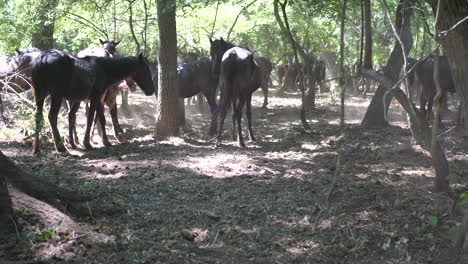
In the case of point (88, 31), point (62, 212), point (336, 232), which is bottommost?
point (336, 232)

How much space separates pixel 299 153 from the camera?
30.2 ft

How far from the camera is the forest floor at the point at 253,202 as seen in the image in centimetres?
441

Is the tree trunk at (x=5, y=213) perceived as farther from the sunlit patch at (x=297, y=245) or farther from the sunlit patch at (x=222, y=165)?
the sunlit patch at (x=222, y=165)

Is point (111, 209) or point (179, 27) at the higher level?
point (179, 27)

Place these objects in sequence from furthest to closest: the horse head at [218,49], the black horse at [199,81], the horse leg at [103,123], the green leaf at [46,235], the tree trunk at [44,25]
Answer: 1. the black horse at [199,81]
2. the tree trunk at [44,25]
3. the horse head at [218,49]
4. the horse leg at [103,123]
5. the green leaf at [46,235]

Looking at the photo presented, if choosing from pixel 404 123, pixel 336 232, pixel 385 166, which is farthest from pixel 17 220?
pixel 404 123

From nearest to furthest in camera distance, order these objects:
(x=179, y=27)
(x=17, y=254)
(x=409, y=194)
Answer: (x=17, y=254) → (x=409, y=194) → (x=179, y=27)

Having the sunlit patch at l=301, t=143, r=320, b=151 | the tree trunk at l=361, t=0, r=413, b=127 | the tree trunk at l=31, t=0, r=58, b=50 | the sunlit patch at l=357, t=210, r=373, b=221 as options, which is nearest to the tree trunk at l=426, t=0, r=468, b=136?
the sunlit patch at l=357, t=210, r=373, b=221

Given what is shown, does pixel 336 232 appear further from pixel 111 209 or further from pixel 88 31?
pixel 88 31

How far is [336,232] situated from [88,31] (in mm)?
14061

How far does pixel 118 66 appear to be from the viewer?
403 inches

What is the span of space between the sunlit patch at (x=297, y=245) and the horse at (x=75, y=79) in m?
4.43

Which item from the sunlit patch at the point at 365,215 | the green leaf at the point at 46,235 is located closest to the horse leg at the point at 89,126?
the green leaf at the point at 46,235

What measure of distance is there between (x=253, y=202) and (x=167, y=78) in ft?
17.3
